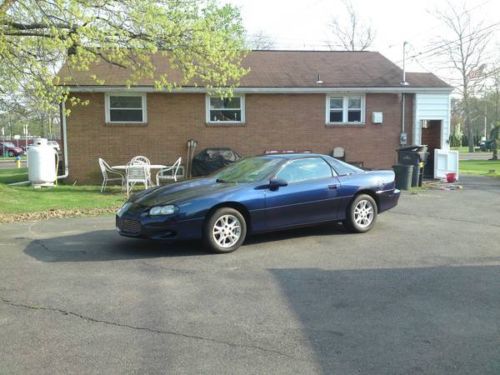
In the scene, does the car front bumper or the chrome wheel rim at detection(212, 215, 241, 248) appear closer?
the car front bumper

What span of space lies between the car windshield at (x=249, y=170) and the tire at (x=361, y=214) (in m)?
1.52

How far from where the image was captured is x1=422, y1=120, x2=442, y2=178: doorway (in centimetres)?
1953

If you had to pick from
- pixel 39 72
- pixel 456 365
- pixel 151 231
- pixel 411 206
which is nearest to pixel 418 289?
pixel 456 365

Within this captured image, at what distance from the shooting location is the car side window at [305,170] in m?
7.89

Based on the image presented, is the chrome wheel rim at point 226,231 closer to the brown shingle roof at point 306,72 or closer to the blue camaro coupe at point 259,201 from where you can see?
the blue camaro coupe at point 259,201

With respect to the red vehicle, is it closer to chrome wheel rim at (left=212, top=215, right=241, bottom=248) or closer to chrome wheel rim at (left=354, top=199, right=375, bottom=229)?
chrome wheel rim at (left=354, top=199, right=375, bottom=229)

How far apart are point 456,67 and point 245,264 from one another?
4776 centimetres

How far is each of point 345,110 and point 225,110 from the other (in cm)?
445

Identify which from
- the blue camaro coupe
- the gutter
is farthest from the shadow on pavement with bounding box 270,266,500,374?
the gutter

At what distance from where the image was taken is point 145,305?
493 cm

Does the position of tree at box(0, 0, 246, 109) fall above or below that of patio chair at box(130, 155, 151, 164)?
above

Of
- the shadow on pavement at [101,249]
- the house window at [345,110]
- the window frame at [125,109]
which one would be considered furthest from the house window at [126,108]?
the shadow on pavement at [101,249]

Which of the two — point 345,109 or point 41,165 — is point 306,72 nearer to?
point 345,109

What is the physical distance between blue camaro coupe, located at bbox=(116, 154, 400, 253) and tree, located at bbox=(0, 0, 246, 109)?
16.3 ft
